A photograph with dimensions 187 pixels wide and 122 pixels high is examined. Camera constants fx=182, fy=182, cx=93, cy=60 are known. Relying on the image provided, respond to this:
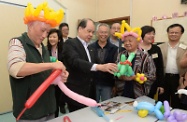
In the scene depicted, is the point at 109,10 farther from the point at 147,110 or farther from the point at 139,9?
the point at 147,110

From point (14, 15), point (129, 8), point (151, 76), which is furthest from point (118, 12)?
point (151, 76)

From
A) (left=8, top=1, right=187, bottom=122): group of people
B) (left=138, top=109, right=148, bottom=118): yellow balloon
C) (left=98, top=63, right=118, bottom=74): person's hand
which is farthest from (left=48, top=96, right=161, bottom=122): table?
(left=98, top=63, right=118, bottom=74): person's hand

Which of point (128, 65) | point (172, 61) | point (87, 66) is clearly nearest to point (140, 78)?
point (128, 65)

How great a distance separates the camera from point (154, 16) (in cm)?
424

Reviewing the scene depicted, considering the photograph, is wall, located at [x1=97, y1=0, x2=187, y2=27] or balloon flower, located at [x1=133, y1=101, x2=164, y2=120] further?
wall, located at [x1=97, y1=0, x2=187, y2=27]

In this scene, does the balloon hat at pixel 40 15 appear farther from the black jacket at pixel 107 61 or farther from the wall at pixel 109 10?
the wall at pixel 109 10

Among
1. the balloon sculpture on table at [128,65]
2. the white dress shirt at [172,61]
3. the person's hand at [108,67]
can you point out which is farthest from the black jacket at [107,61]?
the white dress shirt at [172,61]

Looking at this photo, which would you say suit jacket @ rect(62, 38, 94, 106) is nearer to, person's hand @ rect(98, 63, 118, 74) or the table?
person's hand @ rect(98, 63, 118, 74)

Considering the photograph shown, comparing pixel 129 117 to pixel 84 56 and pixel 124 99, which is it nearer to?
pixel 124 99

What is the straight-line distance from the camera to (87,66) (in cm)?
171

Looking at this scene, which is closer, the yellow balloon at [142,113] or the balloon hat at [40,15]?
the balloon hat at [40,15]

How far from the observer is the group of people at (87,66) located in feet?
3.89

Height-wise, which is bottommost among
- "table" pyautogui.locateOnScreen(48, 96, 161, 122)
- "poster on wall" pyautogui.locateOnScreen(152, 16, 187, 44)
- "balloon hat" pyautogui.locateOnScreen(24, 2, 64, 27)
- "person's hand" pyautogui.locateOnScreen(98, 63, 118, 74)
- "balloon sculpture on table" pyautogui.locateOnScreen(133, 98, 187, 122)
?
"table" pyautogui.locateOnScreen(48, 96, 161, 122)

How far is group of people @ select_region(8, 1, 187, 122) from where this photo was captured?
3.89ft
